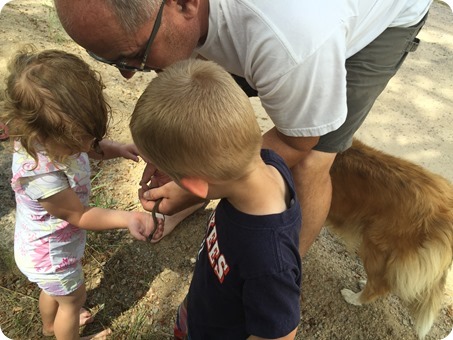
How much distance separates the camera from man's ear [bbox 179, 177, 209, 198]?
52.2 inches

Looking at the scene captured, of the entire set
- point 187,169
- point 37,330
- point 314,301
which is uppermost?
point 187,169

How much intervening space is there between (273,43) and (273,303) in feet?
3.04

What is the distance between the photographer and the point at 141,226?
196cm

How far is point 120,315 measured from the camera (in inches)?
103

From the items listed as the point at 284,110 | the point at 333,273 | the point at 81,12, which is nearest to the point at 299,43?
the point at 284,110

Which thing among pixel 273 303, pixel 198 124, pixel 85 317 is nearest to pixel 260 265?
pixel 273 303

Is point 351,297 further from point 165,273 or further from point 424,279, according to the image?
point 165,273

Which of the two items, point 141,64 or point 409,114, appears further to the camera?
point 409,114

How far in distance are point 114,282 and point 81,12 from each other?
68.8 inches

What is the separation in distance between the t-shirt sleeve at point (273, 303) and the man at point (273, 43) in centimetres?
59

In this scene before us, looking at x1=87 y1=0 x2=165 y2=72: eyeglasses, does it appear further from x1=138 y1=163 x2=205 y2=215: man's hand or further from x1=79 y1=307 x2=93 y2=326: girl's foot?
x1=79 y1=307 x2=93 y2=326: girl's foot

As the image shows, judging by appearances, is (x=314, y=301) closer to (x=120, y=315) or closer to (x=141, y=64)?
(x=120, y=315)

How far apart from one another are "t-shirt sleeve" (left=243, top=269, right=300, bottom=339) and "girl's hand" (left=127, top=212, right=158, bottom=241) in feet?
2.35

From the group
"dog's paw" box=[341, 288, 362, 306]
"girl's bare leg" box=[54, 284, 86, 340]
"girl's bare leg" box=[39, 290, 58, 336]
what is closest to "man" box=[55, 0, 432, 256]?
"girl's bare leg" box=[54, 284, 86, 340]
